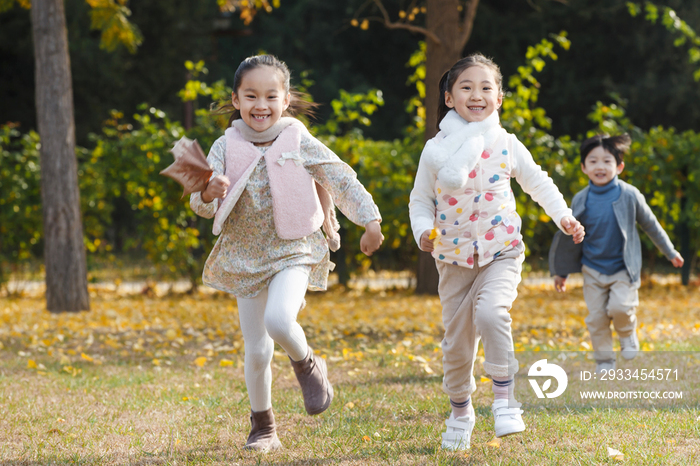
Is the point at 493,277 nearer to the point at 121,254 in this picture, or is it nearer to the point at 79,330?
the point at 79,330

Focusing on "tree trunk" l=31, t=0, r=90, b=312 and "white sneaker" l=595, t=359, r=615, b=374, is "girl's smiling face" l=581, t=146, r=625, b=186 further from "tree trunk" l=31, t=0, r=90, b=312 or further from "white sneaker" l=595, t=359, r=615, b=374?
"tree trunk" l=31, t=0, r=90, b=312

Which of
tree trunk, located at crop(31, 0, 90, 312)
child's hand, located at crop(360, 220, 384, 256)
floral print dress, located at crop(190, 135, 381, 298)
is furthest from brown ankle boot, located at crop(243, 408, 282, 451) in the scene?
tree trunk, located at crop(31, 0, 90, 312)

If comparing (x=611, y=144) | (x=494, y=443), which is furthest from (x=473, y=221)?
(x=611, y=144)

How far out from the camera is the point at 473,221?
308cm

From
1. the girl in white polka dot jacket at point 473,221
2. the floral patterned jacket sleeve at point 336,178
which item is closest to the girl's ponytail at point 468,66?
the girl in white polka dot jacket at point 473,221

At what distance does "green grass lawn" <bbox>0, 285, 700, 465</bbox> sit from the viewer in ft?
9.95

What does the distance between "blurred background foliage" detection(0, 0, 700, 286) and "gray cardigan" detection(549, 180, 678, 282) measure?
11.7 ft

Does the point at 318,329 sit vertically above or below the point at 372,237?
below

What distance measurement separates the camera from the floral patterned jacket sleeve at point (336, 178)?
3.11m

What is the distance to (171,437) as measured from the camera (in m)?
3.32

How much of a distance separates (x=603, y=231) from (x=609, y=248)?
12cm

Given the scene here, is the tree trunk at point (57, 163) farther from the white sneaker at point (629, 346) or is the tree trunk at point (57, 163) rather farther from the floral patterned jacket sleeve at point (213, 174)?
the white sneaker at point (629, 346)

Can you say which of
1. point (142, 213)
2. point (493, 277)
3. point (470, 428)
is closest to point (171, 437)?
point (470, 428)

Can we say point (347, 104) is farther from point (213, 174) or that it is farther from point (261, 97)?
point (213, 174)
